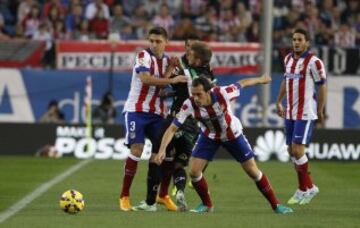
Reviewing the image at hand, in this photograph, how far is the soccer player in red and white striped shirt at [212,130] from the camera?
1189cm

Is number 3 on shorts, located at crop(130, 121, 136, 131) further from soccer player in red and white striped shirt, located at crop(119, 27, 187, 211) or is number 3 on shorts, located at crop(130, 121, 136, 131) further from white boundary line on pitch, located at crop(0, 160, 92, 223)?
white boundary line on pitch, located at crop(0, 160, 92, 223)

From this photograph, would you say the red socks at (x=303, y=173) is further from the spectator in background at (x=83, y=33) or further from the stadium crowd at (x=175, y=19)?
the spectator in background at (x=83, y=33)

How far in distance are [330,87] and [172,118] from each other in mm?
12811

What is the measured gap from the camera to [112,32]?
26281mm

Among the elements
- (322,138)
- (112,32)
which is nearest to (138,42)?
(112,32)

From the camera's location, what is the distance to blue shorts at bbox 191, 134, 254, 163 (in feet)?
40.2

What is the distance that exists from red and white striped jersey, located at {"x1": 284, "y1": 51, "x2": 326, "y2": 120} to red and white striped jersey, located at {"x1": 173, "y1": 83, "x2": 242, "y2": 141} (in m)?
2.52

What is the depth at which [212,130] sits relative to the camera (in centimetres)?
1223

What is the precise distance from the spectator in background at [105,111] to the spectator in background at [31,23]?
288cm

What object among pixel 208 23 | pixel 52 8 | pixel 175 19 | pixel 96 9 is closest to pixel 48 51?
pixel 52 8

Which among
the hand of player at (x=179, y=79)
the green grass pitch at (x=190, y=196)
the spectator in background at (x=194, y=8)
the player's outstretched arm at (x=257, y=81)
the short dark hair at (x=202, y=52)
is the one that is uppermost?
the short dark hair at (x=202, y=52)

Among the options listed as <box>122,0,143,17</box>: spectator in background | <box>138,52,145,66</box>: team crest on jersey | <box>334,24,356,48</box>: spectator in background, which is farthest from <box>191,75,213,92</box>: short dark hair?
<box>122,0,143,17</box>: spectator in background

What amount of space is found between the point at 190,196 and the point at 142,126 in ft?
6.69

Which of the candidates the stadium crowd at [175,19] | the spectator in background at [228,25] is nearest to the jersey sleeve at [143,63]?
the stadium crowd at [175,19]
